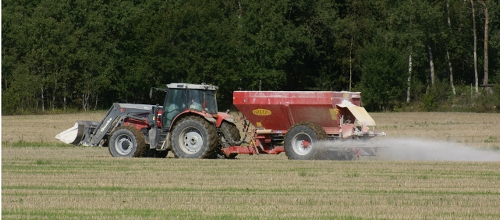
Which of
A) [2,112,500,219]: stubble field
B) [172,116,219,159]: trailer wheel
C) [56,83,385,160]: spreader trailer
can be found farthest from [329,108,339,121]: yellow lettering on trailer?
[172,116,219,159]: trailer wheel

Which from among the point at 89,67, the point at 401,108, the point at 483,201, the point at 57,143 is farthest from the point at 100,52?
the point at 483,201

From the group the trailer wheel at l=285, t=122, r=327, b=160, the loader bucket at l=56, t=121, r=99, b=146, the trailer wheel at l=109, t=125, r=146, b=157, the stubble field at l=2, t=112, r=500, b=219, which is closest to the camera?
the stubble field at l=2, t=112, r=500, b=219

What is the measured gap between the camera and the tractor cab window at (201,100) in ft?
77.8

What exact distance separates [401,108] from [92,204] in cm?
5363

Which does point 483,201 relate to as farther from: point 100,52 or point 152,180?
point 100,52

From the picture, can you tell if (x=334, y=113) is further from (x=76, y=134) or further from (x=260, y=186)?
(x=260, y=186)

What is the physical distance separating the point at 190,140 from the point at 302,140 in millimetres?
2756

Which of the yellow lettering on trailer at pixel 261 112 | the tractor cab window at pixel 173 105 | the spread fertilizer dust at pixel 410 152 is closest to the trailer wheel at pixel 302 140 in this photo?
the spread fertilizer dust at pixel 410 152

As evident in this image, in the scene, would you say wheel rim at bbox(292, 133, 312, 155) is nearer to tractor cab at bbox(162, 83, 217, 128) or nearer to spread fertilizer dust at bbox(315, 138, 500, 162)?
spread fertilizer dust at bbox(315, 138, 500, 162)

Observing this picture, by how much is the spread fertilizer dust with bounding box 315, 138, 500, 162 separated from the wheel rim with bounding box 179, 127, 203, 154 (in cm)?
292

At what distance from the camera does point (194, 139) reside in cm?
2344

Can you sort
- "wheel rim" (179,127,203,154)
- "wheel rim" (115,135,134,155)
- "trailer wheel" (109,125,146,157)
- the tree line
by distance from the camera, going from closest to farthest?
"wheel rim" (179,127,203,154) < "trailer wheel" (109,125,146,157) < "wheel rim" (115,135,134,155) < the tree line

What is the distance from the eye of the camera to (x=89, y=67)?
224 feet

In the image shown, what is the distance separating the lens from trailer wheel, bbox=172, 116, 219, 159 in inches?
904
